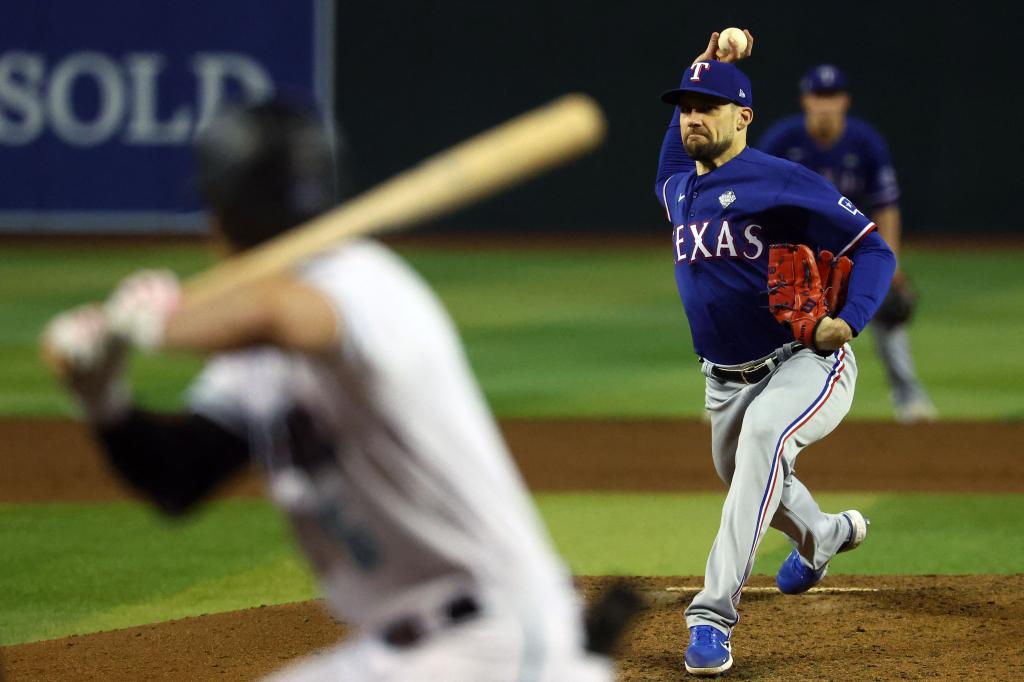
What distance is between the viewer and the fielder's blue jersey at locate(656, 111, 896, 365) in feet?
17.7

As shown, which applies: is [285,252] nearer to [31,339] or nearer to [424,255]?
[31,339]

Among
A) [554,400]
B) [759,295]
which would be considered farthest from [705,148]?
[554,400]

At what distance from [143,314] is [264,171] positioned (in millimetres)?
313

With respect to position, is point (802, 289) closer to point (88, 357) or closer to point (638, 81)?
point (88, 357)

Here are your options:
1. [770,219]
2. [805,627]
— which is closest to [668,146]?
[770,219]

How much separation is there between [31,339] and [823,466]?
763 centimetres

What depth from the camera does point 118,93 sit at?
20.6m

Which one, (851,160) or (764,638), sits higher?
(851,160)

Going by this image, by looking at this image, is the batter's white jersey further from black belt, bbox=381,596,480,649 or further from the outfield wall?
the outfield wall

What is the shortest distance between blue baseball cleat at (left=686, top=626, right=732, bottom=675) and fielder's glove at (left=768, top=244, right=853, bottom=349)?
40.4 inches

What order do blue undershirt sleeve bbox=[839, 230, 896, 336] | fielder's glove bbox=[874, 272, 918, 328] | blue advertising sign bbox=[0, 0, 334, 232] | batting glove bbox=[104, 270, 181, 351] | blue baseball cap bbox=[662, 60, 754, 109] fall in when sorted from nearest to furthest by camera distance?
batting glove bbox=[104, 270, 181, 351] → blue undershirt sleeve bbox=[839, 230, 896, 336] → blue baseball cap bbox=[662, 60, 754, 109] → fielder's glove bbox=[874, 272, 918, 328] → blue advertising sign bbox=[0, 0, 334, 232]

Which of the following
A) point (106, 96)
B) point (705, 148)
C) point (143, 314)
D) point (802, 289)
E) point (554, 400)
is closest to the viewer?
point (143, 314)

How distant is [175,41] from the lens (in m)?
20.7

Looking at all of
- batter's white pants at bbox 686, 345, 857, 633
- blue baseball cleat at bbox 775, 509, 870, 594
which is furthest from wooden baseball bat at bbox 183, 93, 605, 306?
blue baseball cleat at bbox 775, 509, 870, 594
